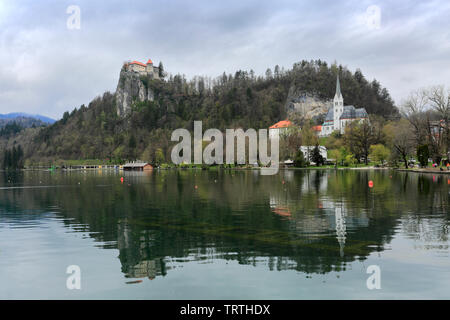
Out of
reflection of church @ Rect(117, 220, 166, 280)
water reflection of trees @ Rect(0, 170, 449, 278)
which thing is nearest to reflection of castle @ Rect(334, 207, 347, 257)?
water reflection of trees @ Rect(0, 170, 449, 278)

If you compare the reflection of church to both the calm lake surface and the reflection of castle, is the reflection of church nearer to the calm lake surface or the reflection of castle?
the calm lake surface

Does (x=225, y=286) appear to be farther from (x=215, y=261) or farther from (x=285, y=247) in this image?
(x=285, y=247)

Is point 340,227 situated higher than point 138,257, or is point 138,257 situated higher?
point 340,227

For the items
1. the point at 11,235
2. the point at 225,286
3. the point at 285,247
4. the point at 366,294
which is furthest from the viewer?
the point at 11,235

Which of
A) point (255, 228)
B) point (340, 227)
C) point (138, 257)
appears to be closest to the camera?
point (138, 257)

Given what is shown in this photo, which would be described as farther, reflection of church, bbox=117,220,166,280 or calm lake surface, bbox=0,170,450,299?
reflection of church, bbox=117,220,166,280

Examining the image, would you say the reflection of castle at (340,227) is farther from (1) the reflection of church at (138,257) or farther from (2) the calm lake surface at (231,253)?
(1) the reflection of church at (138,257)

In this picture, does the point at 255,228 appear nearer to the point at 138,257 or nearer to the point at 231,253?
the point at 231,253

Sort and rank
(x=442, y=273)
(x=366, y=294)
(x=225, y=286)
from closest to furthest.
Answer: (x=366, y=294), (x=225, y=286), (x=442, y=273)

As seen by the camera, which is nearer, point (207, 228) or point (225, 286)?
point (225, 286)

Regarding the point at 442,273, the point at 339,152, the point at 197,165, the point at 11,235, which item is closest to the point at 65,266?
the point at 11,235

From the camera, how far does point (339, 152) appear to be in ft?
453

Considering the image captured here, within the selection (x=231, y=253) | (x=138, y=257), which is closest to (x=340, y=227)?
(x=231, y=253)
